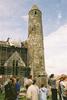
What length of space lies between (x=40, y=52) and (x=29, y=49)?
2.00 m

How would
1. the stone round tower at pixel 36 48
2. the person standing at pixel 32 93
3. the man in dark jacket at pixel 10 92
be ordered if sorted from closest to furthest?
the person standing at pixel 32 93
the man in dark jacket at pixel 10 92
the stone round tower at pixel 36 48

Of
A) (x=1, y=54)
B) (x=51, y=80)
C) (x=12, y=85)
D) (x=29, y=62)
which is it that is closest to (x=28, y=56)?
(x=29, y=62)

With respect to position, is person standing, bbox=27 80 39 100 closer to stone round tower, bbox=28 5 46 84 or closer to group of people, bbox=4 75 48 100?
group of people, bbox=4 75 48 100

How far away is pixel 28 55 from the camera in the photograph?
154 ft

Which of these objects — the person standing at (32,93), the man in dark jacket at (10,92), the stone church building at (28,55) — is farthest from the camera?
the stone church building at (28,55)

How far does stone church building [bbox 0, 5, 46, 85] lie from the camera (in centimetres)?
4441

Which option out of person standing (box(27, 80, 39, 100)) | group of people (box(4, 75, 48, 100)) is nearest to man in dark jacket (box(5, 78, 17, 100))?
group of people (box(4, 75, 48, 100))

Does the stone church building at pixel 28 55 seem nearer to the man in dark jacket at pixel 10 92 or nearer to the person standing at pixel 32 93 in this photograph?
the man in dark jacket at pixel 10 92

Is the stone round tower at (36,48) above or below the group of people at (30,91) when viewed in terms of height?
above

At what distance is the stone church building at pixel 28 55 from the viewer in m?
44.4

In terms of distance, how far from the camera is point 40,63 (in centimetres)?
4612

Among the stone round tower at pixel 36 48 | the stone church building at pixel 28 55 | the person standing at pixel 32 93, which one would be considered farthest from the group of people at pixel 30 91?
the stone round tower at pixel 36 48

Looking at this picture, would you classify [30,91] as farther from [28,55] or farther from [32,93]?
[28,55]

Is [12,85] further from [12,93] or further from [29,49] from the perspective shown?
[29,49]
